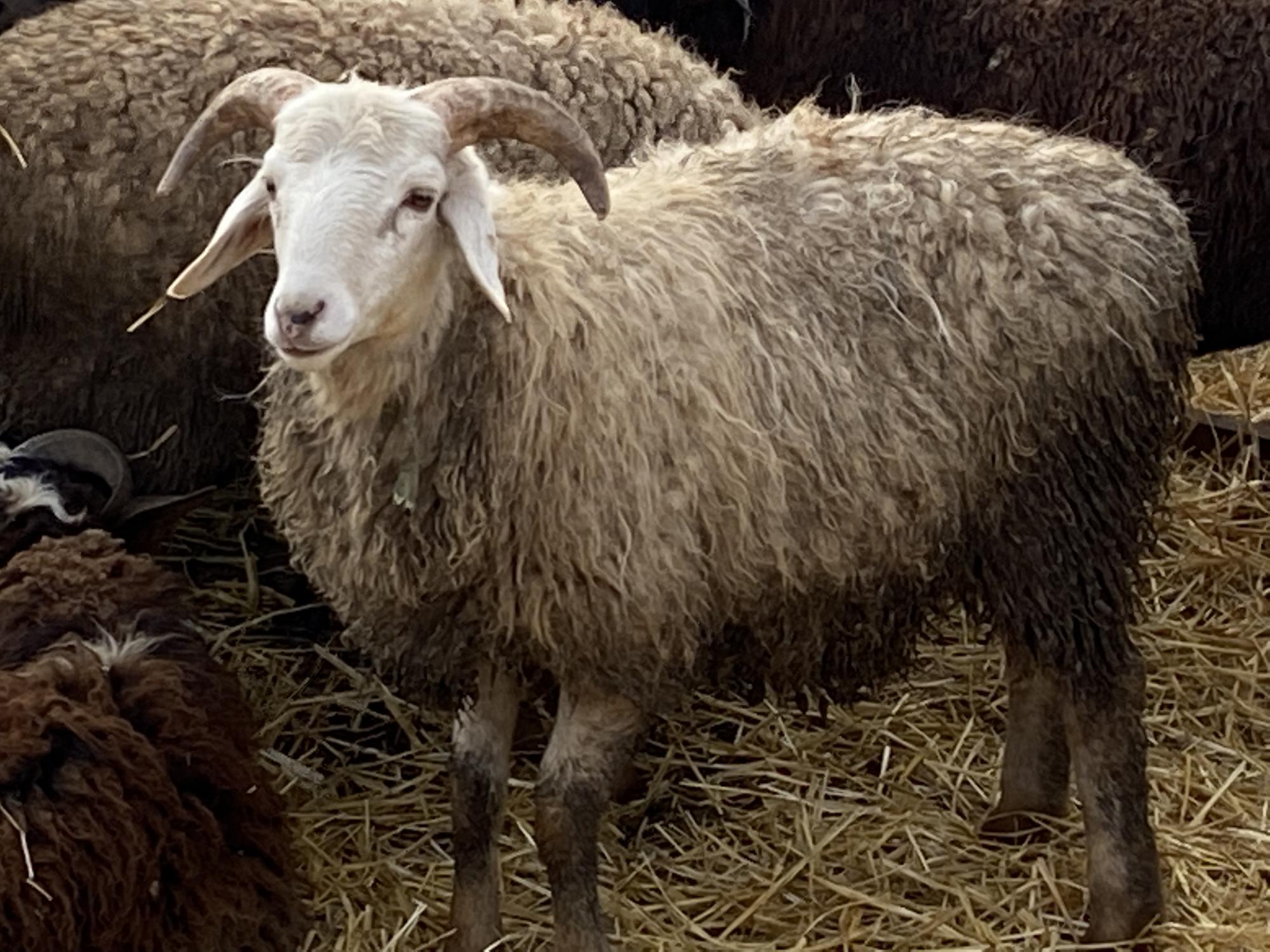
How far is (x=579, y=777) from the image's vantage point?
2.83 m

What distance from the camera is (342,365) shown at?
8.45 feet

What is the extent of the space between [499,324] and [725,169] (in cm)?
58

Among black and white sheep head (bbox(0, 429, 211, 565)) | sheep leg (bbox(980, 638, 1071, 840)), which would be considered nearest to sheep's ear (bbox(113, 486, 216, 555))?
black and white sheep head (bbox(0, 429, 211, 565))

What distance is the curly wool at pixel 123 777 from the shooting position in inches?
105

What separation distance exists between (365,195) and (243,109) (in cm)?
39

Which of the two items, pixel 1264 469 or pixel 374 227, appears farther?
pixel 1264 469

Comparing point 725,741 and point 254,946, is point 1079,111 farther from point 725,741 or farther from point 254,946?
point 254,946

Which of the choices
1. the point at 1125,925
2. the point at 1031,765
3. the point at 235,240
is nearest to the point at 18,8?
the point at 235,240

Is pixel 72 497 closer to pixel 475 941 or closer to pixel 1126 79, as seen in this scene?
pixel 475 941

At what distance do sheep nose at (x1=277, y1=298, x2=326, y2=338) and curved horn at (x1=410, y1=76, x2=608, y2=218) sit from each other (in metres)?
0.37

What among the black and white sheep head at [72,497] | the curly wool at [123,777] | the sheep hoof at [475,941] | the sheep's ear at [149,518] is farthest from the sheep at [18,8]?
the sheep hoof at [475,941]

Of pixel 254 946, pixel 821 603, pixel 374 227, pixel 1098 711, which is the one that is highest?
pixel 374 227

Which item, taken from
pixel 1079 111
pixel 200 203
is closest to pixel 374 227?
pixel 200 203

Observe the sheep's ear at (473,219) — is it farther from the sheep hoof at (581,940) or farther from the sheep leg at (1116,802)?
the sheep leg at (1116,802)
